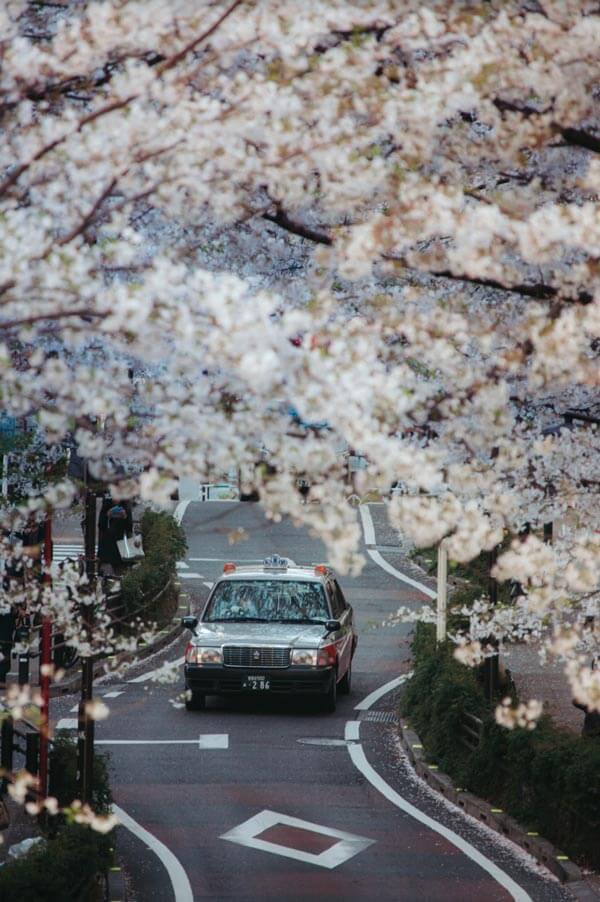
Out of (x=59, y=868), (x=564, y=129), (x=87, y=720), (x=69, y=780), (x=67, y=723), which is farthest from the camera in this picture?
(x=67, y=723)

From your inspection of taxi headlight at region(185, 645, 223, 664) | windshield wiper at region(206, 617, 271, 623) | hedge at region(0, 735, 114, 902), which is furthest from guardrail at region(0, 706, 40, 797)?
windshield wiper at region(206, 617, 271, 623)

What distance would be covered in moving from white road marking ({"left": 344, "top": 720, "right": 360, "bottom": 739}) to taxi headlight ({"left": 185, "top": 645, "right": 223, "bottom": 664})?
6.06ft

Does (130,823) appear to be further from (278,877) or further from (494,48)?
(494,48)

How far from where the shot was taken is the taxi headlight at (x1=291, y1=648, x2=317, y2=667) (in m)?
19.1

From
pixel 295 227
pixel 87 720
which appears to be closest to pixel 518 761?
pixel 87 720

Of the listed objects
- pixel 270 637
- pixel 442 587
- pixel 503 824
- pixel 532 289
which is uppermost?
pixel 532 289

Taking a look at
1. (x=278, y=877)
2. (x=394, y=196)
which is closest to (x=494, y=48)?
(x=394, y=196)

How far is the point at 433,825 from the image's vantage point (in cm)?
1408

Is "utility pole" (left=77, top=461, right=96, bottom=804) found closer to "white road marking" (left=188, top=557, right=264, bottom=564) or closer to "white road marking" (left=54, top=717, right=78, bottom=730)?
"white road marking" (left=54, top=717, right=78, bottom=730)

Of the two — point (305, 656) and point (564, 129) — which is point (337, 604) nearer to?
point (305, 656)

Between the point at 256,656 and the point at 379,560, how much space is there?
19099mm

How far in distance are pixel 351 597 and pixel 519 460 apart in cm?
2298

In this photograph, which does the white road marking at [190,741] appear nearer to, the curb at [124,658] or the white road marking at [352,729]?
the curb at [124,658]

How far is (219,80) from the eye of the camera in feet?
23.9
